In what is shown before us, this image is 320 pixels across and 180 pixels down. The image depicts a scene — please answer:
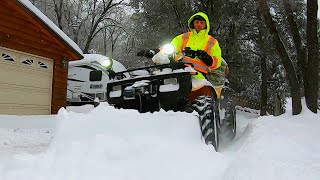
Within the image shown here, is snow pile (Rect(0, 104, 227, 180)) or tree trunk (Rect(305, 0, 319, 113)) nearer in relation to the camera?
snow pile (Rect(0, 104, 227, 180))

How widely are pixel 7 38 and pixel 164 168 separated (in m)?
10.1

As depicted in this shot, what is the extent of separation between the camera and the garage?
12.3 metres

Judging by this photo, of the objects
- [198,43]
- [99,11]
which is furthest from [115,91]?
[99,11]

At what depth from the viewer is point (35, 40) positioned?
13.4 metres

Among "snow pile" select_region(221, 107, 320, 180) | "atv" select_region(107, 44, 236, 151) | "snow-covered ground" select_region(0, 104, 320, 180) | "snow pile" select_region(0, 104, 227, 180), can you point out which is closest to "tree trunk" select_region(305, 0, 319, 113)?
"snow pile" select_region(221, 107, 320, 180)

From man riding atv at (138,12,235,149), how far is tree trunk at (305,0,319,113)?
231 cm

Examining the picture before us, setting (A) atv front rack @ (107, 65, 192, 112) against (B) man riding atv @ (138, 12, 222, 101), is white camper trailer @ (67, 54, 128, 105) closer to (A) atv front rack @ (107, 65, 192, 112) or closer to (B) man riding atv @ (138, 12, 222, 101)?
(B) man riding atv @ (138, 12, 222, 101)

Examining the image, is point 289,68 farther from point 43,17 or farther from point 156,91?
point 43,17

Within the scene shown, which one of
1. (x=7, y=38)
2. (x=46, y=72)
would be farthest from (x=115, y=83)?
(x=46, y=72)

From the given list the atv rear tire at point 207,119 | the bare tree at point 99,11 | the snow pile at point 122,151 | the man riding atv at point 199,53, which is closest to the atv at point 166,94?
the atv rear tire at point 207,119

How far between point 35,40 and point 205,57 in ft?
30.0

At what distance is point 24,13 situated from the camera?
40.5 feet

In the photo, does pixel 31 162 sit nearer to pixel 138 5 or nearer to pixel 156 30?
pixel 156 30

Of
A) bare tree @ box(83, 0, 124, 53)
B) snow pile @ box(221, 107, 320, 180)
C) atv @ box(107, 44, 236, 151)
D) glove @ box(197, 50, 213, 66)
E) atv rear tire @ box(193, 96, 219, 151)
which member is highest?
bare tree @ box(83, 0, 124, 53)
